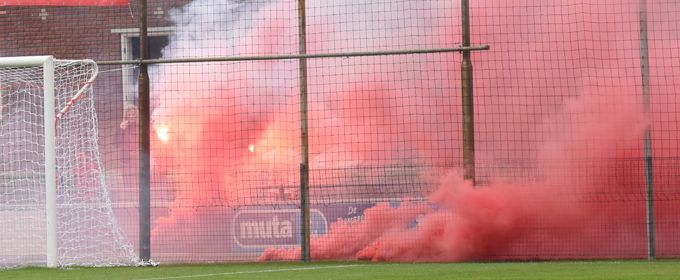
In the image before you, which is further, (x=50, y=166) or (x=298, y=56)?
(x=298, y=56)

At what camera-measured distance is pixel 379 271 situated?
500 inches

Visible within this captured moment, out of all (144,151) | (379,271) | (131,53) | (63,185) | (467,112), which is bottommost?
(379,271)

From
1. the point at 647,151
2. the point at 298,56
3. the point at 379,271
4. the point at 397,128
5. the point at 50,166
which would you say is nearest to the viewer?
the point at 379,271

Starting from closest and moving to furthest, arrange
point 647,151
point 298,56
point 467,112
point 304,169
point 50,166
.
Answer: point 50,166 < point 647,151 < point 467,112 < point 298,56 < point 304,169

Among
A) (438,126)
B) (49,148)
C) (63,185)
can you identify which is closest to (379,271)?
(438,126)

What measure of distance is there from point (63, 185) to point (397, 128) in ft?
12.9

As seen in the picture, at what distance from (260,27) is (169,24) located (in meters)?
1.20

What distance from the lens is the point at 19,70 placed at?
15500mm

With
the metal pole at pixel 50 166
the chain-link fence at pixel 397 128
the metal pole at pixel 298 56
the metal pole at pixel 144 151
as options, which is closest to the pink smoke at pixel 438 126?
the chain-link fence at pixel 397 128

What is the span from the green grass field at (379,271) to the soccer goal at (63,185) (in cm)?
104

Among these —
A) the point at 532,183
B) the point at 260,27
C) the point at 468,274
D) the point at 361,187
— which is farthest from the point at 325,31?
the point at 468,274

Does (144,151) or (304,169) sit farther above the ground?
(144,151)

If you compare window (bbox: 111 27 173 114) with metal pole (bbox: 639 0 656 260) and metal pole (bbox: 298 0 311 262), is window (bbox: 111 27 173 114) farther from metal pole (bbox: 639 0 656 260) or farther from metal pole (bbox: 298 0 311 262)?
metal pole (bbox: 639 0 656 260)

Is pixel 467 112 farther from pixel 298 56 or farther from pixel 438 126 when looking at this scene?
pixel 298 56
